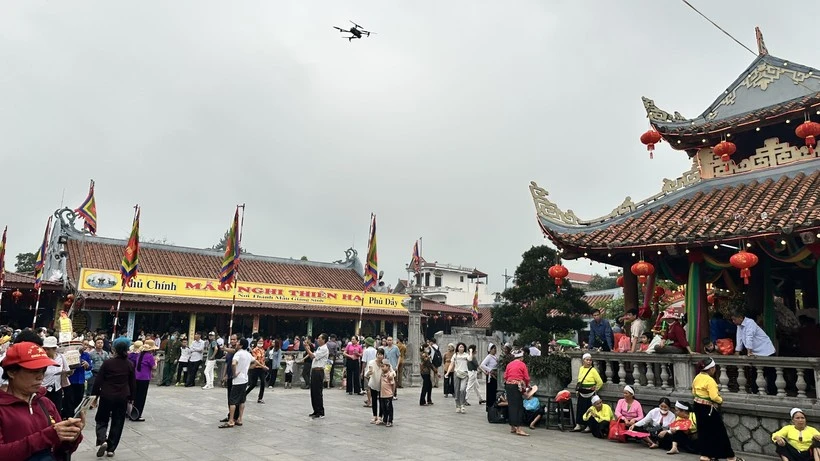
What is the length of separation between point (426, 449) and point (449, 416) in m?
4.02

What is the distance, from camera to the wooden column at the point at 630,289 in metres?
12.7

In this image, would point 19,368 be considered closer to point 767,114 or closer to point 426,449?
point 426,449

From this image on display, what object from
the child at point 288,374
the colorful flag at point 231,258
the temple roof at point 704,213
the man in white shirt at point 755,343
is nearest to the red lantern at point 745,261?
the temple roof at point 704,213

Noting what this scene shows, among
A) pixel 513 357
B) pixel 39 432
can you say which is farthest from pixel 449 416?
pixel 39 432

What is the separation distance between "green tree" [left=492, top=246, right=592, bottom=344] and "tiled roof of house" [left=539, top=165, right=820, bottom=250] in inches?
407

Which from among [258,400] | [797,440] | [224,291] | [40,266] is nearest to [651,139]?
[797,440]

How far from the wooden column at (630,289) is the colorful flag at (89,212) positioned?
65.2 ft

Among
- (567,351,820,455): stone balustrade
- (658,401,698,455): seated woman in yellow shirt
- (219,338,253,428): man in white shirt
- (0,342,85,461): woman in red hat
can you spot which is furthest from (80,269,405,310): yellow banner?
(0,342,85,461): woman in red hat

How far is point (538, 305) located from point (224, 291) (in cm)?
1464

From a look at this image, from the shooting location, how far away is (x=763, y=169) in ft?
37.9

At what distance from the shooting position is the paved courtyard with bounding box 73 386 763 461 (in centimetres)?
823

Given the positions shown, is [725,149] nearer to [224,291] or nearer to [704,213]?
[704,213]

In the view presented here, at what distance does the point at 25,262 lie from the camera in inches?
1767

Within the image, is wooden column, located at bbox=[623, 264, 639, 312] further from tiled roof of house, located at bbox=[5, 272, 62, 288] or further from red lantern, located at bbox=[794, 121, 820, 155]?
tiled roof of house, located at bbox=[5, 272, 62, 288]
